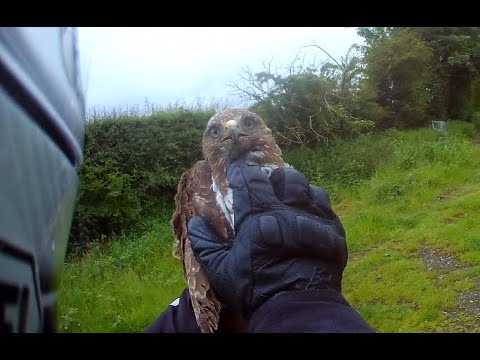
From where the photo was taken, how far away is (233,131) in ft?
8.16

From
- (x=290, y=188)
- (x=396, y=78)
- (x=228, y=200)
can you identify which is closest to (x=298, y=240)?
(x=290, y=188)

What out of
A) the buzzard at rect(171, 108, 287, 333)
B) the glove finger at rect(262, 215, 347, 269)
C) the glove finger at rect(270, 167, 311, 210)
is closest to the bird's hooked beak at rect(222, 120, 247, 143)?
the buzzard at rect(171, 108, 287, 333)

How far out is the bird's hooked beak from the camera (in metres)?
2.48

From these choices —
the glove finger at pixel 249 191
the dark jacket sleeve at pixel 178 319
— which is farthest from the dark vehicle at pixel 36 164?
the glove finger at pixel 249 191

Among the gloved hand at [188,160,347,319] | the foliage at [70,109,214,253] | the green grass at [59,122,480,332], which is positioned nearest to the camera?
the gloved hand at [188,160,347,319]

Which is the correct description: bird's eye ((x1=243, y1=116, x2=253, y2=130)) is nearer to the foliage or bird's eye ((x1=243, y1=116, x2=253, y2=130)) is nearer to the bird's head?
the bird's head

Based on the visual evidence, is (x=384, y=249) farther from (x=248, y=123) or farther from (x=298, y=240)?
(x=248, y=123)

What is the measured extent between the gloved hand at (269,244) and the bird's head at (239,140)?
52 mm

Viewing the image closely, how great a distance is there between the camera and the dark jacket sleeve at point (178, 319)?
2.53 metres

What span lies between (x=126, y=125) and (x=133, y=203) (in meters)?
0.37

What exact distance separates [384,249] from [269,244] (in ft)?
1.85

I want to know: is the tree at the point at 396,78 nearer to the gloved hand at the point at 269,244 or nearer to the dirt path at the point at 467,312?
the gloved hand at the point at 269,244
